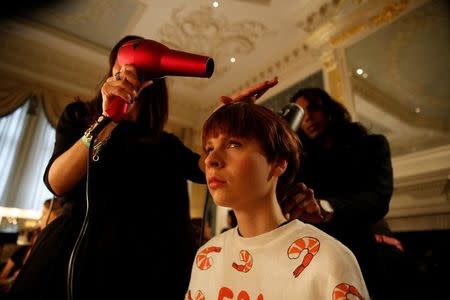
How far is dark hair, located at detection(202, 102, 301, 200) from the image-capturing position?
23.3 inches

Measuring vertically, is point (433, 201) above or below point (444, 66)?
below

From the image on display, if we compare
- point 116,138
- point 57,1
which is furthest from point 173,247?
point 57,1

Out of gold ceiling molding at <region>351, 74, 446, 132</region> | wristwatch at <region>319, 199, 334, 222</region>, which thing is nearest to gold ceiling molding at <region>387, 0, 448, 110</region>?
gold ceiling molding at <region>351, 74, 446, 132</region>

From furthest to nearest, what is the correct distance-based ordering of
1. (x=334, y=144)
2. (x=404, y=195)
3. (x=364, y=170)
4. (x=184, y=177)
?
(x=404, y=195) < (x=334, y=144) < (x=364, y=170) < (x=184, y=177)

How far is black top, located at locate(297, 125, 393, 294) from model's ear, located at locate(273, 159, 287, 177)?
0.71ft

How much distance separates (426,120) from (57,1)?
3.23 m

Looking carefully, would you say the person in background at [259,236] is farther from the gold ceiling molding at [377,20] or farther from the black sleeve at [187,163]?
the gold ceiling molding at [377,20]

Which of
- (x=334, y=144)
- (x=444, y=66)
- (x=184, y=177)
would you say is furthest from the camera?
(x=444, y=66)

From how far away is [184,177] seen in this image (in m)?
0.77

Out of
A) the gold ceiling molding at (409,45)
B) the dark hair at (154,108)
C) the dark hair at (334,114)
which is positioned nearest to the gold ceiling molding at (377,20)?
the gold ceiling molding at (409,45)

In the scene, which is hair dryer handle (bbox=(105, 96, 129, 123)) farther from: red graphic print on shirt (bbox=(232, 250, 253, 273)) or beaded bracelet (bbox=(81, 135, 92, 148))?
red graphic print on shirt (bbox=(232, 250, 253, 273))

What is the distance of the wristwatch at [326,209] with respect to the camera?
2.23 ft

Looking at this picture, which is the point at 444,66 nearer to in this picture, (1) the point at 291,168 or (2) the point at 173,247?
(1) the point at 291,168

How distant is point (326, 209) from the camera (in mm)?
690
